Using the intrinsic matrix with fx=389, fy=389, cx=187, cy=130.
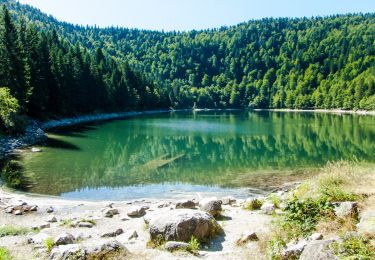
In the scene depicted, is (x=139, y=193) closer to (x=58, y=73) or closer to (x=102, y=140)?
(x=102, y=140)

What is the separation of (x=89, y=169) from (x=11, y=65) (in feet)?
102

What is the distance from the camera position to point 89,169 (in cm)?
3444

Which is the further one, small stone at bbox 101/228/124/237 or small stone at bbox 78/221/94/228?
small stone at bbox 78/221/94/228

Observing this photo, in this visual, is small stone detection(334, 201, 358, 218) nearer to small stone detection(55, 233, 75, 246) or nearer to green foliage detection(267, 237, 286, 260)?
green foliage detection(267, 237, 286, 260)

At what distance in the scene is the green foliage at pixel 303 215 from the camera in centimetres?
1075

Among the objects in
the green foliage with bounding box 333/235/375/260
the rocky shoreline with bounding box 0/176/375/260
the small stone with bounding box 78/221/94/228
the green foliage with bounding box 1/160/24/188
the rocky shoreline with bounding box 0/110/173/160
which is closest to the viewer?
the green foliage with bounding box 333/235/375/260

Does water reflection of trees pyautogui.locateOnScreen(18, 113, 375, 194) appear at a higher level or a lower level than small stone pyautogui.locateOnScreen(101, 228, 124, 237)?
lower

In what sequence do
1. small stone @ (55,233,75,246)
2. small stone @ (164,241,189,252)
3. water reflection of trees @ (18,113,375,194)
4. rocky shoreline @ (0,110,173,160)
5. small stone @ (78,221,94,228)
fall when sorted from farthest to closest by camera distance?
rocky shoreline @ (0,110,173,160) < water reflection of trees @ (18,113,375,194) < small stone @ (78,221,94,228) < small stone @ (55,233,75,246) < small stone @ (164,241,189,252)

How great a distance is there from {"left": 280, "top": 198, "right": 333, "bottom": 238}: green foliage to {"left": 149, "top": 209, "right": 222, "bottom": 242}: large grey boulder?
2363 mm

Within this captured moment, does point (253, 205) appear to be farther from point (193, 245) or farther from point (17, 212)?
point (17, 212)

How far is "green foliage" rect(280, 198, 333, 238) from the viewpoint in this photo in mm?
10751

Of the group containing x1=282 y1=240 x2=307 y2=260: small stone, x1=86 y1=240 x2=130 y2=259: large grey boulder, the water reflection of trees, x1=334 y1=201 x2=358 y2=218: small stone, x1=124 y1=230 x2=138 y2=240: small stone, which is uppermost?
x1=334 y1=201 x2=358 y2=218: small stone

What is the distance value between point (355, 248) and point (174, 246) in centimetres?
492

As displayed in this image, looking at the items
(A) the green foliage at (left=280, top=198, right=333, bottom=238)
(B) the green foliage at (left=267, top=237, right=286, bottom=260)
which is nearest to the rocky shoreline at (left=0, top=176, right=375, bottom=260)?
(B) the green foliage at (left=267, top=237, right=286, bottom=260)
